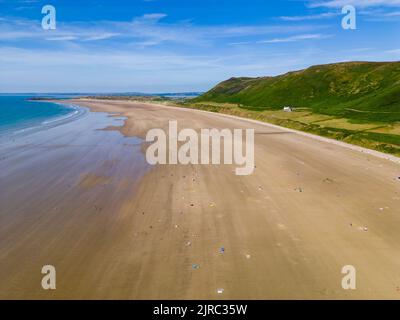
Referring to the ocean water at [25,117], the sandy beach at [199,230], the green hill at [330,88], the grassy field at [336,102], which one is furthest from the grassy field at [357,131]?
the ocean water at [25,117]

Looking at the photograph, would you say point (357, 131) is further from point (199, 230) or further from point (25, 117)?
point (25, 117)

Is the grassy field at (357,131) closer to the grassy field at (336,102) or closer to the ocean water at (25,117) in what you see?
the grassy field at (336,102)

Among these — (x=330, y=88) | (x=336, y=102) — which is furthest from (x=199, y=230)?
(x=330, y=88)

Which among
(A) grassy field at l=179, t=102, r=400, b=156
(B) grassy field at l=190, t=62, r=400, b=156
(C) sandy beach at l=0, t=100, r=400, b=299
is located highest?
(B) grassy field at l=190, t=62, r=400, b=156

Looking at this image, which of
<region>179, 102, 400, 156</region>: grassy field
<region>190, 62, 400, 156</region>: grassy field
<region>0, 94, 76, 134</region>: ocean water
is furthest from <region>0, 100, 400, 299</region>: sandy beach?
<region>0, 94, 76, 134</region>: ocean water

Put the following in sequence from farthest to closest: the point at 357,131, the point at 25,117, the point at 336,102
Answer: the point at 336,102, the point at 25,117, the point at 357,131

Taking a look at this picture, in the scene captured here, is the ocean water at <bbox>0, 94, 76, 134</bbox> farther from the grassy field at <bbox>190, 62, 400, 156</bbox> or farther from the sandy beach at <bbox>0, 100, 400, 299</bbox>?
the grassy field at <bbox>190, 62, 400, 156</bbox>
